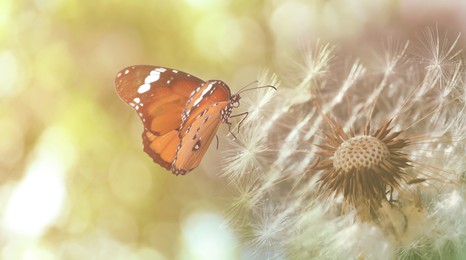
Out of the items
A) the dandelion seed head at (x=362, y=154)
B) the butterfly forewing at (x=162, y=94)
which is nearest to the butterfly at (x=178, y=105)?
the butterfly forewing at (x=162, y=94)

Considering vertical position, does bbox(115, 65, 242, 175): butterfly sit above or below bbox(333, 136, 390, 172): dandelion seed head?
above

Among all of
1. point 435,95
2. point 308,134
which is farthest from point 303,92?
point 435,95

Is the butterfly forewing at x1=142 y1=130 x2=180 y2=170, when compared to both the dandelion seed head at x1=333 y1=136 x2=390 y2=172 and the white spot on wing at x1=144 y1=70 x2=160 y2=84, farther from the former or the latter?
the dandelion seed head at x1=333 y1=136 x2=390 y2=172

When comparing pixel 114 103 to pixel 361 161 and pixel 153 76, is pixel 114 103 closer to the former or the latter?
pixel 153 76

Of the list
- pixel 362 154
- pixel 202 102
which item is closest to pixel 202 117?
pixel 202 102

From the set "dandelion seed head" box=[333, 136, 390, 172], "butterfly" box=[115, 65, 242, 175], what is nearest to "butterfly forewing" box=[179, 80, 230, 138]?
"butterfly" box=[115, 65, 242, 175]

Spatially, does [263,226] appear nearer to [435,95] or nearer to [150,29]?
[435,95]
